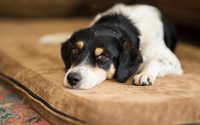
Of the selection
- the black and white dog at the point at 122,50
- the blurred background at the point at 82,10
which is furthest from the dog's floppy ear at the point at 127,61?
the blurred background at the point at 82,10

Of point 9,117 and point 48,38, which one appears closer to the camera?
point 9,117

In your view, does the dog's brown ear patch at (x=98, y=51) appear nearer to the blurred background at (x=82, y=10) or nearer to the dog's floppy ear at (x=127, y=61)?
the dog's floppy ear at (x=127, y=61)

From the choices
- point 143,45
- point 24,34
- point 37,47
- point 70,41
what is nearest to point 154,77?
point 143,45

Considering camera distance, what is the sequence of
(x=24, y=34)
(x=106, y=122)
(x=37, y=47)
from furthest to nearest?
(x=24, y=34) → (x=37, y=47) → (x=106, y=122)

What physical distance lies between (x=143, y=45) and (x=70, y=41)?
57cm

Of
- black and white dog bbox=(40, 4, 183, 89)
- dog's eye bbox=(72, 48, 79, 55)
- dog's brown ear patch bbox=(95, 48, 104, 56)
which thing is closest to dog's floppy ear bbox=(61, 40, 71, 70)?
black and white dog bbox=(40, 4, 183, 89)

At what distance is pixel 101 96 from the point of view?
2295 mm

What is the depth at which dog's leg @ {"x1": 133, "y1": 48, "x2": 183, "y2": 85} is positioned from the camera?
2670mm

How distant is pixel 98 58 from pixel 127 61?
0.77 ft

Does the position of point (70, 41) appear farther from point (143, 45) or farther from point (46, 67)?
point (143, 45)

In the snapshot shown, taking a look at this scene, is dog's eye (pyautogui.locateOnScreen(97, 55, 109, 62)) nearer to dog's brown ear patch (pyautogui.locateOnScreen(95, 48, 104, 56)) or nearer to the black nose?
dog's brown ear patch (pyautogui.locateOnScreen(95, 48, 104, 56))

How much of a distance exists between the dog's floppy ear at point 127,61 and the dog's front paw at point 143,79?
7 centimetres

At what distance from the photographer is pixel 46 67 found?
3102 mm

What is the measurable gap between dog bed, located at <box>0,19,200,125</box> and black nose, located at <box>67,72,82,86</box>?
6cm
